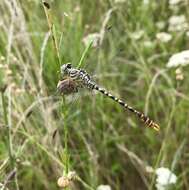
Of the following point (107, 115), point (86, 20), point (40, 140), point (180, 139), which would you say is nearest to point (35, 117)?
point (40, 140)

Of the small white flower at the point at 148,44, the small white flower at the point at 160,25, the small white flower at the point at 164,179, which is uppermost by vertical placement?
the small white flower at the point at 160,25

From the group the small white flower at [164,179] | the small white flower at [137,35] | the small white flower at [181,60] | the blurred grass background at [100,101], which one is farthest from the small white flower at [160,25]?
the small white flower at [164,179]

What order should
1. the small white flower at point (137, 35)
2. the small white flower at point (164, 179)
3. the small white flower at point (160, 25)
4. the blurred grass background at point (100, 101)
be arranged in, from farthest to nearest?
the small white flower at point (160, 25)
the small white flower at point (137, 35)
the blurred grass background at point (100, 101)
the small white flower at point (164, 179)

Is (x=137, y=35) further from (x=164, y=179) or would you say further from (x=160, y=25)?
(x=164, y=179)

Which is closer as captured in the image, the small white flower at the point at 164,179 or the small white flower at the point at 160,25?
the small white flower at the point at 164,179

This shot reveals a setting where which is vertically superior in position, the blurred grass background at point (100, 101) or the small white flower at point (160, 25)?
the small white flower at point (160, 25)

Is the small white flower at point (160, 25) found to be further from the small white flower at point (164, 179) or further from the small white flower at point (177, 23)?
the small white flower at point (164, 179)

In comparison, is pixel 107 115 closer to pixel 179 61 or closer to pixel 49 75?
pixel 49 75

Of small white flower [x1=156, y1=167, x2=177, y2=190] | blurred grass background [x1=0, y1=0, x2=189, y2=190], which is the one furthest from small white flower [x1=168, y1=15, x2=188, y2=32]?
small white flower [x1=156, y1=167, x2=177, y2=190]
